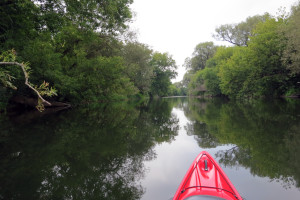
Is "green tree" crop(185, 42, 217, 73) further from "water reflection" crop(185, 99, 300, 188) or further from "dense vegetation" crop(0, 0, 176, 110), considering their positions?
"water reflection" crop(185, 99, 300, 188)

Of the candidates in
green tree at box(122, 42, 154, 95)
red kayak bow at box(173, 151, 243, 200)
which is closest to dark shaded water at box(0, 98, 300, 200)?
red kayak bow at box(173, 151, 243, 200)

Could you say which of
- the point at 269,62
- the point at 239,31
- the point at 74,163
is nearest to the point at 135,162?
the point at 74,163

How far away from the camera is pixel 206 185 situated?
2695 millimetres

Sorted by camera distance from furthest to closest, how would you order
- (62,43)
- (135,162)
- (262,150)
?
(62,43)
(262,150)
(135,162)

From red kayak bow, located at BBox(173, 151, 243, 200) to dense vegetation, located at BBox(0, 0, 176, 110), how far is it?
303 centimetres

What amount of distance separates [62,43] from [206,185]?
67.5ft

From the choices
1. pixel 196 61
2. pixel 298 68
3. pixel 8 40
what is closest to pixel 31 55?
pixel 8 40

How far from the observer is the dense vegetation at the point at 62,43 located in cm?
888

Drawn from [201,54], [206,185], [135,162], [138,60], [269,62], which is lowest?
[135,162]

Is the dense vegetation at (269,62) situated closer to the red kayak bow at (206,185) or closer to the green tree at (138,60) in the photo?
the green tree at (138,60)

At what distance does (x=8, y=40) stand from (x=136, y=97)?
4287cm

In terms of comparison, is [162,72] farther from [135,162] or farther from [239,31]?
[135,162]

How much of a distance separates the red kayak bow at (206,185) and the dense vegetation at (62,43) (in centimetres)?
303

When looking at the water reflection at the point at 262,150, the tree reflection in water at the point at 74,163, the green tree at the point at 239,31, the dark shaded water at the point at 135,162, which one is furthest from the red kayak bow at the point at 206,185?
the green tree at the point at 239,31
